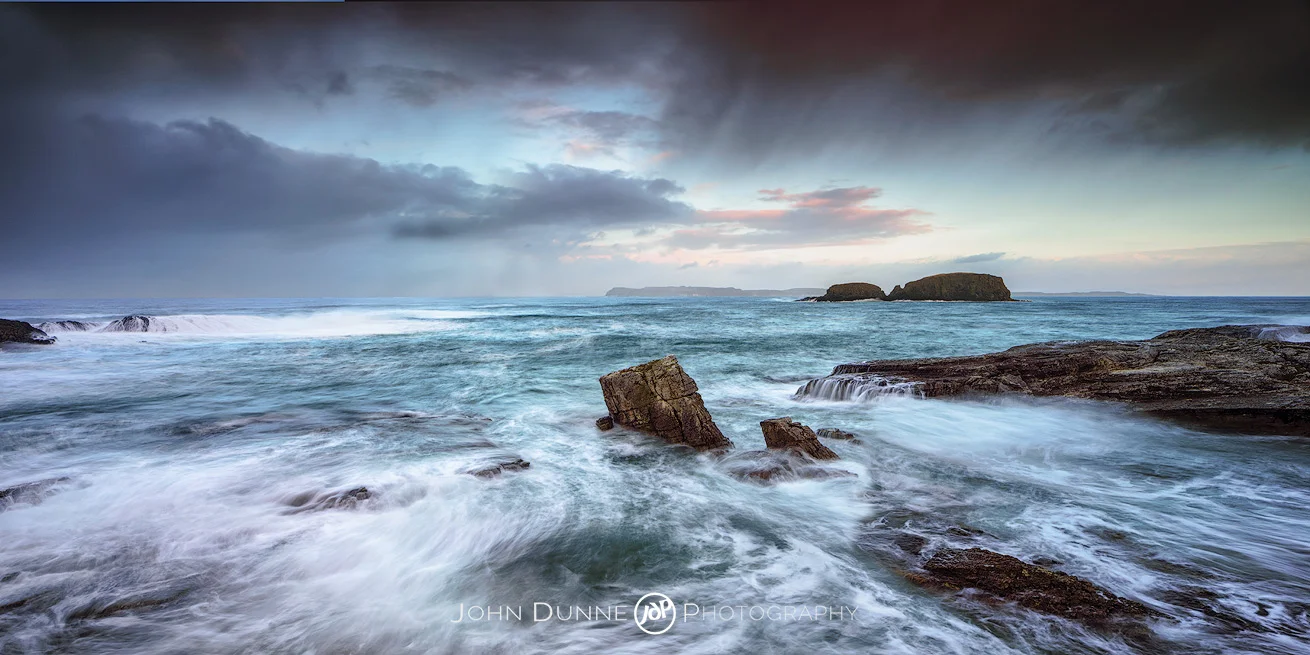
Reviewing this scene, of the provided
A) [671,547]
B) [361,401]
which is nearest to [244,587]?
[671,547]

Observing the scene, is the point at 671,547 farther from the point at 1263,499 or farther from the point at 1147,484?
the point at 1263,499

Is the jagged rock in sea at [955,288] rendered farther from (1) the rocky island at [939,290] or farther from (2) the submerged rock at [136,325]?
(2) the submerged rock at [136,325]

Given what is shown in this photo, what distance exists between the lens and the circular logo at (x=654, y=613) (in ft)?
14.0

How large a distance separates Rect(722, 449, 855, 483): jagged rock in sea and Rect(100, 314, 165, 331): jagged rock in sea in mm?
46197

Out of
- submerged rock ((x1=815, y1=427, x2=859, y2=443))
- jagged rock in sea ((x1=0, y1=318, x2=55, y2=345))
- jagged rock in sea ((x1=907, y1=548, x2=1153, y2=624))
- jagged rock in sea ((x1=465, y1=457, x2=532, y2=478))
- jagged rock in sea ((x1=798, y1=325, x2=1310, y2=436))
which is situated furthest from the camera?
jagged rock in sea ((x1=0, y1=318, x2=55, y2=345))

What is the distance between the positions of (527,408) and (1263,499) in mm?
13566

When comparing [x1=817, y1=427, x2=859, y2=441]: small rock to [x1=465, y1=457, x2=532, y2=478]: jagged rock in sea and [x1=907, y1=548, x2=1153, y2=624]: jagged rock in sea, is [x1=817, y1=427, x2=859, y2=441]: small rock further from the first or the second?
[x1=465, y1=457, x2=532, y2=478]: jagged rock in sea

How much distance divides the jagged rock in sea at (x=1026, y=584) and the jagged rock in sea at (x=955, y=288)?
108349 mm

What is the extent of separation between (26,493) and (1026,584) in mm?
12252

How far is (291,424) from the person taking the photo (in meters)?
10.9

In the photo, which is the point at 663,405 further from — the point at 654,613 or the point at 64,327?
the point at 64,327

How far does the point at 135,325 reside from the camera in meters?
34.3

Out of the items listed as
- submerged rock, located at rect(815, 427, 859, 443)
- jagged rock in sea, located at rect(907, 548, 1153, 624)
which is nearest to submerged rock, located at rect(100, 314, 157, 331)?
submerged rock, located at rect(815, 427, 859, 443)

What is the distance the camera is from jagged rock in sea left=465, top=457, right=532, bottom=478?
780 cm
